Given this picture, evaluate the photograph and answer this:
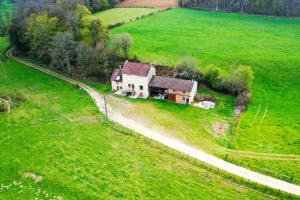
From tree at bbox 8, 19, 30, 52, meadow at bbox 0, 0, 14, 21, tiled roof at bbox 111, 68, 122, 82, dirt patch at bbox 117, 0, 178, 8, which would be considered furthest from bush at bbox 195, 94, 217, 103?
meadow at bbox 0, 0, 14, 21

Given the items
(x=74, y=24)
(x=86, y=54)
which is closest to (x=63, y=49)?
(x=86, y=54)

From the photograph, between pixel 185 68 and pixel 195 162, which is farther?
pixel 185 68

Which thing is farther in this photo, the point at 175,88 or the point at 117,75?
the point at 117,75

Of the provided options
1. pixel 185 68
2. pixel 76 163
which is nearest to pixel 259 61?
pixel 185 68

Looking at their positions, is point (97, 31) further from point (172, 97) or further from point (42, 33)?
point (172, 97)

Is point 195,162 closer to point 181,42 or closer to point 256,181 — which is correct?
point 256,181
